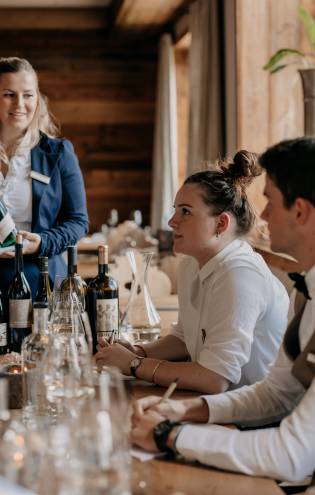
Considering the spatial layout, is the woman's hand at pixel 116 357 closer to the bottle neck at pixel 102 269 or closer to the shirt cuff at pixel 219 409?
the bottle neck at pixel 102 269

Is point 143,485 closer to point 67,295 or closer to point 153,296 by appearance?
point 67,295

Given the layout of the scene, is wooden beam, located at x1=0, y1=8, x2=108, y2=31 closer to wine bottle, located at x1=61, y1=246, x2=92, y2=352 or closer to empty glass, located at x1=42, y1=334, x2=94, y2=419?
wine bottle, located at x1=61, y1=246, x2=92, y2=352

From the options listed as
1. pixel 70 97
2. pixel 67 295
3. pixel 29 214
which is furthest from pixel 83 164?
pixel 67 295

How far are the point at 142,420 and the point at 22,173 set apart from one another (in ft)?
5.61

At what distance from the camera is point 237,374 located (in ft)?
6.73

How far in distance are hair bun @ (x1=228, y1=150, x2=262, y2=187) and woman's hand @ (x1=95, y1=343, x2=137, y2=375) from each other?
57cm

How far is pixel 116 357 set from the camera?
2221mm

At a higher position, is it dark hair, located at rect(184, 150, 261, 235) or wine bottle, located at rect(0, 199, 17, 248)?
dark hair, located at rect(184, 150, 261, 235)

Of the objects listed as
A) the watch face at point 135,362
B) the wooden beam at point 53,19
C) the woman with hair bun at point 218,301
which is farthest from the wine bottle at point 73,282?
the wooden beam at point 53,19

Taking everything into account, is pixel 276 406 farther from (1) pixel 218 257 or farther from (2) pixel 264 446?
(1) pixel 218 257

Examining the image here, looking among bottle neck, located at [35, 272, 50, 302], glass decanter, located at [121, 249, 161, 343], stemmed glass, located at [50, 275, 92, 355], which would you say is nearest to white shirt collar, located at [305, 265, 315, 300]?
stemmed glass, located at [50, 275, 92, 355]

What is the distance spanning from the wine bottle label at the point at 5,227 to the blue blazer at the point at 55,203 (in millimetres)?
352

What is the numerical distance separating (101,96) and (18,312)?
758 centimetres

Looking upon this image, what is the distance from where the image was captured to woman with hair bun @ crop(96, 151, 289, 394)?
2.06 metres
